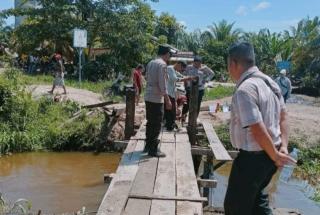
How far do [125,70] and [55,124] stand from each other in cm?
1338

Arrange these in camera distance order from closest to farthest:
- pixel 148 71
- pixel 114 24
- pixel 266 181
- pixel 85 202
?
pixel 266 181 → pixel 148 71 → pixel 85 202 → pixel 114 24

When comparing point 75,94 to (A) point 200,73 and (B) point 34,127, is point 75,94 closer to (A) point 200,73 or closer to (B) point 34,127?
(B) point 34,127

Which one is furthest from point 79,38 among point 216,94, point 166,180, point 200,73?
point 166,180

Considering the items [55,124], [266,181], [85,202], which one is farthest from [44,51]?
[266,181]

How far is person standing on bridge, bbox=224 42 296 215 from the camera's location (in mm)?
3826

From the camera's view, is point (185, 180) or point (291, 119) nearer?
point (185, 180)

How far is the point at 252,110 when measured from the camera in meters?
3.80

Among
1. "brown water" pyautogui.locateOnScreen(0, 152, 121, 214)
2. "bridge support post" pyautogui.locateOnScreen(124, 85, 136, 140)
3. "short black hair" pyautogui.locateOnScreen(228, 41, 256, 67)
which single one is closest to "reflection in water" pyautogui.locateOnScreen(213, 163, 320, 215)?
"bridge support post" pyautogui.locateOnScreen(124, 85, 136, 140)

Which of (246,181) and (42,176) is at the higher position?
(246,181)

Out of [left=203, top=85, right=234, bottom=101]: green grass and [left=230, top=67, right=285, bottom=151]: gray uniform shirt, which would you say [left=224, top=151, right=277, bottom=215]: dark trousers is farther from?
[left=203, top=85, right=234, bottom=101]: green grass

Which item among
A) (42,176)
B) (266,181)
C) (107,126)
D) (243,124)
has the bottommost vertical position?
(42,176)

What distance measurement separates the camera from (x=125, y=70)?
28703mm

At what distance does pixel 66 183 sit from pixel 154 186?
6239 millimetres

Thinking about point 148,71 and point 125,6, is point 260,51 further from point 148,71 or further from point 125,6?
point 148,71
